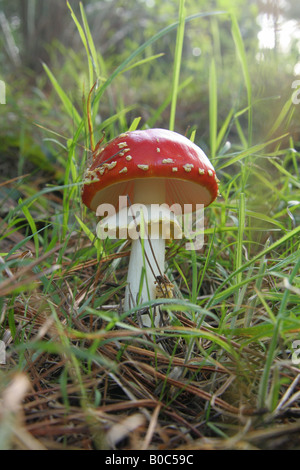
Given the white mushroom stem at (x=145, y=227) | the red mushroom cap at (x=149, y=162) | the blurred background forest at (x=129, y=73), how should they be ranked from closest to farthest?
1. the red mushroom cap at (x=149, y=162)
2. the white mushroom stem at (x=145, y=227)
3. the blurred background forest at (x=129, y=73)

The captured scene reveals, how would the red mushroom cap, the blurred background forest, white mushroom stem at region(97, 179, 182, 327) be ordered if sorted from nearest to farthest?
the red mushroom cap < white mushroom stem at region(97, 179, 182, 327) < the blurred background forest

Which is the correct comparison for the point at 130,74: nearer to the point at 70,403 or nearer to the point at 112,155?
the point at 112,155

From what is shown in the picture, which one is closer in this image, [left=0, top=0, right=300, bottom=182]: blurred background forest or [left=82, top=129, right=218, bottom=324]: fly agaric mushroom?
[left=82, top=129, right=218, bottom=324]: fly agaric mushroom

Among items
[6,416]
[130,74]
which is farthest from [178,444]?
[130,74]

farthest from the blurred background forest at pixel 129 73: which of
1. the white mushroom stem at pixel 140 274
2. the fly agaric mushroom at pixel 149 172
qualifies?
the white mushroom stem at pixel 140 274

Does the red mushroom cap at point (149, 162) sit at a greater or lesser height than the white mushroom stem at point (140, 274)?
greater

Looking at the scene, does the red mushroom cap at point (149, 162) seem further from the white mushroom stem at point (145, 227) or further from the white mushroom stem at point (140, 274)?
the white mushroom stem at point (140, 274)

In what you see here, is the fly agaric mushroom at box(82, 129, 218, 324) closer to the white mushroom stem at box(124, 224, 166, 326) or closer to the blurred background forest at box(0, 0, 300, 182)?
the white mushroom stem at box(124, 224, 166, 326)

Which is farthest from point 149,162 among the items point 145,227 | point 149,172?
point 145,227

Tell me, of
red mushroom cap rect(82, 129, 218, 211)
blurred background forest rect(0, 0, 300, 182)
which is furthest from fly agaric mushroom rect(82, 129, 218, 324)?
blurred background forest rect(0, 0, 300, 182)
